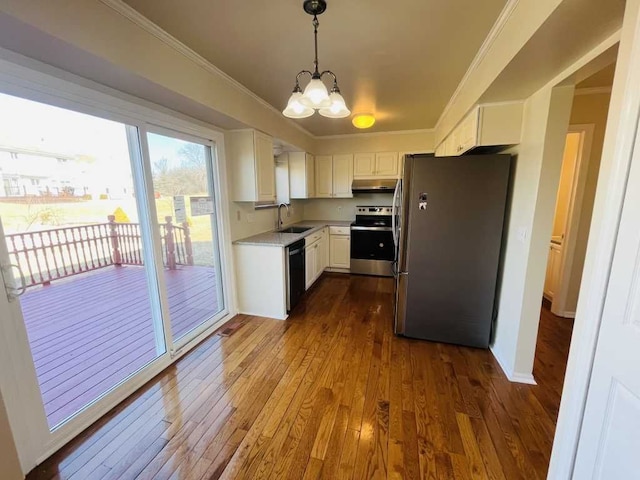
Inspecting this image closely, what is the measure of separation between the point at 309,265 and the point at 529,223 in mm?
2633

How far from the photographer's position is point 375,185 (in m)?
4.54

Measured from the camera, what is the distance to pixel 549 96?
5.64ft

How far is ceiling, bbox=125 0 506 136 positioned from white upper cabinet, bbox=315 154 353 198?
2016mm

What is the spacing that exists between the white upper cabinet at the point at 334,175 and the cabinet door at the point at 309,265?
135cm

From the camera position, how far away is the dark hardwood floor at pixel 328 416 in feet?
4.73

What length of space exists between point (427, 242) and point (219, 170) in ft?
7.41

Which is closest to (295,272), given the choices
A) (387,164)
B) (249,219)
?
(249,219)

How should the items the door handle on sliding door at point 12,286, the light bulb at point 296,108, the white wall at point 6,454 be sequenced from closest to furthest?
the white wall at point 6,454
the door handle on sliding door at point 12,286
the light bulb at point 296,108

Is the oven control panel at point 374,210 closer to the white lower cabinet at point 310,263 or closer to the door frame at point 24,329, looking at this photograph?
the white lower cabinet at point 310,263

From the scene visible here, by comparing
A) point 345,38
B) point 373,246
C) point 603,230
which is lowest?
point 373,246

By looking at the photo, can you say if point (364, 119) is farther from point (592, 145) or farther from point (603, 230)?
point (603, 230)

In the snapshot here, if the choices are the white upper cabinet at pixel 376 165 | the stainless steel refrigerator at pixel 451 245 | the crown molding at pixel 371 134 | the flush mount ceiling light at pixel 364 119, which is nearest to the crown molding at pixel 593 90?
the stainless steel refrigerator at pixel 451 245

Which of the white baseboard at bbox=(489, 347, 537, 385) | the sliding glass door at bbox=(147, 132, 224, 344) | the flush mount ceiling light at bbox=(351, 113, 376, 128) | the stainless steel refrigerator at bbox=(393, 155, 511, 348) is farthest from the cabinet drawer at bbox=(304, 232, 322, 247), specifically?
the white baseboard at bbox=(489, 347, 537, 385)

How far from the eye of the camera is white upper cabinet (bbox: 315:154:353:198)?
15.7 ft
